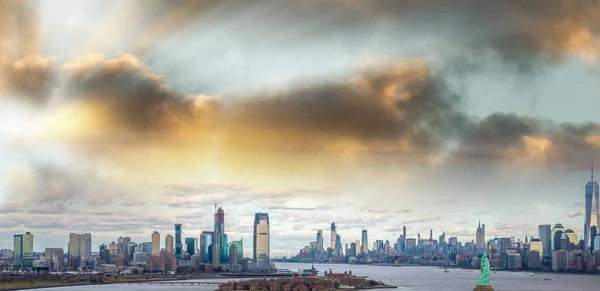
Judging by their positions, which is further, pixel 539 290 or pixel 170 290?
pixel 170 290

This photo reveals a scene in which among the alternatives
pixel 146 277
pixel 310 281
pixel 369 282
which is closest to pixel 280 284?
pixel 310 281

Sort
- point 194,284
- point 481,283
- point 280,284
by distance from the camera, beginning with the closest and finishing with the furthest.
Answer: point 481,283 < point 280,284 < point 194,284

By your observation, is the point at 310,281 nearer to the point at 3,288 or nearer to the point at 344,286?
the point at 344,286

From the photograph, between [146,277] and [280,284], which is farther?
[146,277]

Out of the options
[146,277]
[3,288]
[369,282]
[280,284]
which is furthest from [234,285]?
[146,277]

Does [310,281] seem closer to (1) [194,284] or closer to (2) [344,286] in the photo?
Result: (2) [344,286]

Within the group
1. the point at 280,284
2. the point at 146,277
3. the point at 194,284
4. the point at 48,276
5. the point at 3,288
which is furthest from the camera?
the point at 146,277

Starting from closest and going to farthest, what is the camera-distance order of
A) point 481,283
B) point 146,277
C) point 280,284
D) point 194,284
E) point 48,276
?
1. point 481,283
2. point 280,284
3. point 194,284
4. point 48,276
5. point 146,277

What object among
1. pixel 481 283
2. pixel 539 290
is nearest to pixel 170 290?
pixel 539 290
